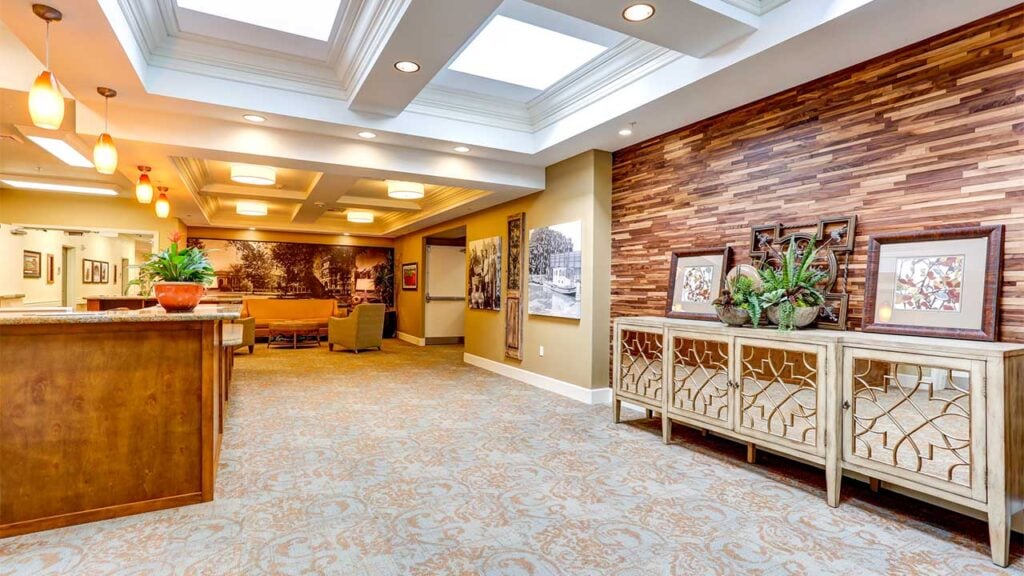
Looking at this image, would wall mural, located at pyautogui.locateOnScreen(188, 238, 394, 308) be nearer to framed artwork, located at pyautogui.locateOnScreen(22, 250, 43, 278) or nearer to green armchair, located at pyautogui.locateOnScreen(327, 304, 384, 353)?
framed artwork, located at pyautogui.locateOnScreen(22, 250, 43, 278)

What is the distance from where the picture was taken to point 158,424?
263 cm

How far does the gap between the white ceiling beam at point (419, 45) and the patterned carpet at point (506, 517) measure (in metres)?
2.71

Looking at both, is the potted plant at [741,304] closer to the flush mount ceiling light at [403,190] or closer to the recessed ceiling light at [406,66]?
the recessed ceiling light at [406,66]

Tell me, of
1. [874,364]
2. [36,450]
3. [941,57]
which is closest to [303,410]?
[36,450]

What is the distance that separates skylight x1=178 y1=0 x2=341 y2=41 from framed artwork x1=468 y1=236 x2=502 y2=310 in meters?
3.92

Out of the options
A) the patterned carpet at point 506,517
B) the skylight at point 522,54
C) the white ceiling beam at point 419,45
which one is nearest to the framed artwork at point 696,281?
the patterned carpet at point 506,517

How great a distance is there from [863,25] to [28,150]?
26.6 feet

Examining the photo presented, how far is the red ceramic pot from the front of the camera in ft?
9.07

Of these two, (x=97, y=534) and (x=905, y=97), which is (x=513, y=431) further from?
(x=905, y=97)

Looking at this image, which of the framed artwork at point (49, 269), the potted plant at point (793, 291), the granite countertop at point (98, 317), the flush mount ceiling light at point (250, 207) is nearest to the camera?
the granite countertop at point (98, 317)
